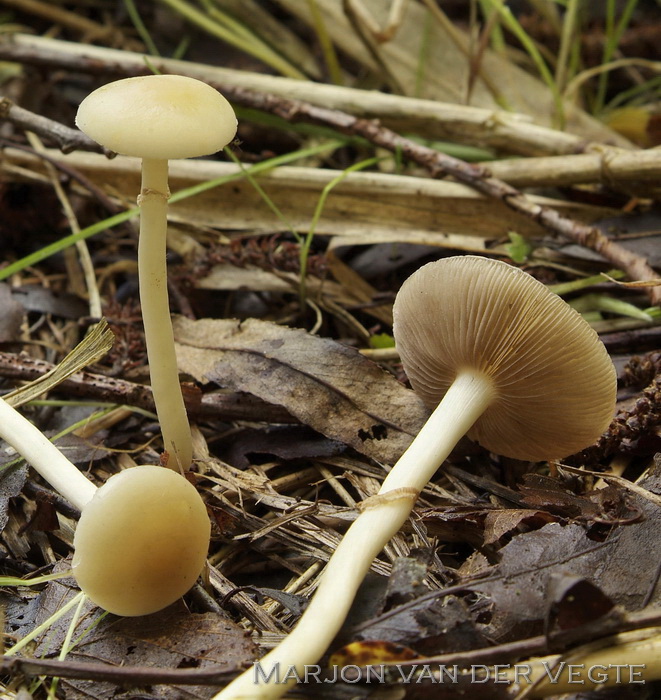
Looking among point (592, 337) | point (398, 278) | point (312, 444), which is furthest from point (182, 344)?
point (592, 337)

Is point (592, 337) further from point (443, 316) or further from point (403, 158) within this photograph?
point (403, 158)

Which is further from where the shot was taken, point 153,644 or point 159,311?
point 159,311

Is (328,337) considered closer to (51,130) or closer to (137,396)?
(137,396)

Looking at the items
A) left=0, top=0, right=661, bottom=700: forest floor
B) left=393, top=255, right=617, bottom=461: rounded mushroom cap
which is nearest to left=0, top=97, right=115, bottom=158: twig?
left=0, top=0, right=661, bottom=700: forest floor

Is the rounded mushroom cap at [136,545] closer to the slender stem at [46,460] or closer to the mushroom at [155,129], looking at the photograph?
the slender stem at [46,460]

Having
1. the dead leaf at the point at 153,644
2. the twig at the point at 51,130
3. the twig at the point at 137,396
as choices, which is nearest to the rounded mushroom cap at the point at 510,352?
the twig at the point at 137,396

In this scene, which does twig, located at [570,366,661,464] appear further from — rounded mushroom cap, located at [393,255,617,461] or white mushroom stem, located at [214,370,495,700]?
white mushroom stem, located at [214,370,495,700]

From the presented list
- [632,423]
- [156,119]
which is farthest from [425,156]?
[156,119]
